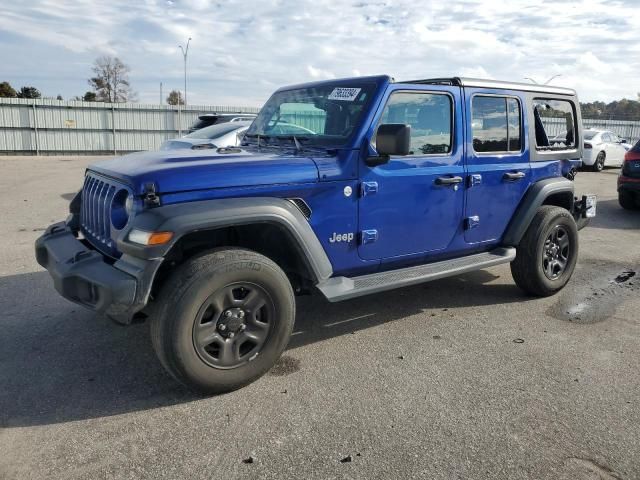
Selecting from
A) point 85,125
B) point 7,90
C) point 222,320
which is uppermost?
point 7,90

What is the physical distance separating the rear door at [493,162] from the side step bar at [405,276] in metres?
0.16

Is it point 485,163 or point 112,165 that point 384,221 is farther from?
point 112,165

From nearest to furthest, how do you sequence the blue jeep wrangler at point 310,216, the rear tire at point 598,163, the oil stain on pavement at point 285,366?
the blue jeep wrangler at point 310,216 < the oil stain on pavement at point 285,366 < the rear tire at point 598,163

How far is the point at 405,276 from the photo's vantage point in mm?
4043

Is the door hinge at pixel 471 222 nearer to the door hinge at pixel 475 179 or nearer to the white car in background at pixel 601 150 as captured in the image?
the door hinge at pixel 475 179

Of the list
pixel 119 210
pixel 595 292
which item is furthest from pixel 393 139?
pixel 595 292

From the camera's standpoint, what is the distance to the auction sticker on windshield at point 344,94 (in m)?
3.98

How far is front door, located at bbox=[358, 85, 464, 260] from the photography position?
3.83 m

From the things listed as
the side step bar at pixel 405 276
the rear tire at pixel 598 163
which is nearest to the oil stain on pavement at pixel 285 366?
the side step bar at pixel 405 276

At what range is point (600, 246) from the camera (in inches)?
294

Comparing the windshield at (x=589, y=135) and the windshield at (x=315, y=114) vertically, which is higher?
the windshield at (x=589, y=135)

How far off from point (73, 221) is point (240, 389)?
6.49ft

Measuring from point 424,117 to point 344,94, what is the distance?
→ 0.66 metres

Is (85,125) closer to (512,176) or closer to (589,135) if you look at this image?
(589,135)
